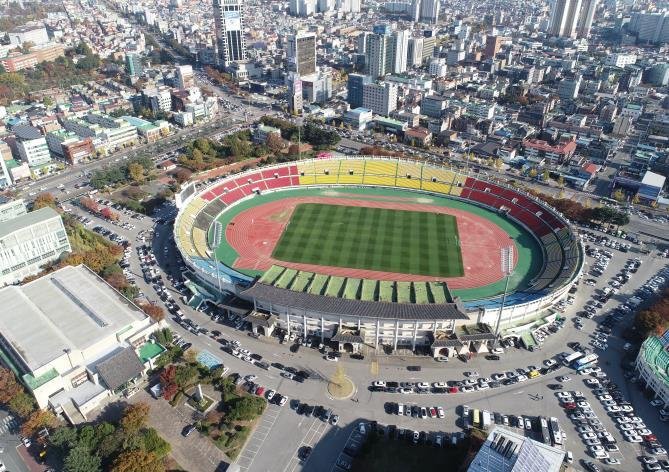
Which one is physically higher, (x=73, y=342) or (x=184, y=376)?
(x=73, y=342)

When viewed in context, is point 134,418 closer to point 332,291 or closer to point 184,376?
point 184,376

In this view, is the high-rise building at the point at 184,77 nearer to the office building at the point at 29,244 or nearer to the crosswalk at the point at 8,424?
the office building at the point at 29,244

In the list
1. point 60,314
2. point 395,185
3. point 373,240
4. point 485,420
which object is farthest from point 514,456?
point 395,185

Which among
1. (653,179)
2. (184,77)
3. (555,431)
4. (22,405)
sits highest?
(184,77)

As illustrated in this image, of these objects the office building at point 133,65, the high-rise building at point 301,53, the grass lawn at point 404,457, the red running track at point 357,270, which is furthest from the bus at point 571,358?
the office building at point 133,65

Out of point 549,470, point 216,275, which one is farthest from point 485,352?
point 216,275

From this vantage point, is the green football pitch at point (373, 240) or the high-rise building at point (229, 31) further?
the high-rise building at point (229, 31)
